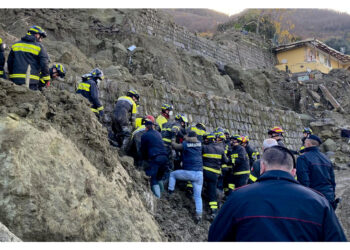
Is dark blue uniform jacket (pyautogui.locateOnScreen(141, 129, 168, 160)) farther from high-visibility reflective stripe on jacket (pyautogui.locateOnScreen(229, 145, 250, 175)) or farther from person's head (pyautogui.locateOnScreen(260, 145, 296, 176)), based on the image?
person's head (pyautogui.locateOnScreen(260, 145, 296, 176))

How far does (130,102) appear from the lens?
8086 mm

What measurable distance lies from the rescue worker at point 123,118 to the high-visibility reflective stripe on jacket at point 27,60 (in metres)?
1.84

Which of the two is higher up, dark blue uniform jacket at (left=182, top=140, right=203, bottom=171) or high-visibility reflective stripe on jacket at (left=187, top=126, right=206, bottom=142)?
high-visibility reflective stripe on jacket at (left=187, top=126, right=206, bottom=142)

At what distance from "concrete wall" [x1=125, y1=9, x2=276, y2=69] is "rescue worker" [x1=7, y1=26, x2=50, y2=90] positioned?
12.8 m

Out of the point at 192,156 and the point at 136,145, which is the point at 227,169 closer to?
the point at 192,156

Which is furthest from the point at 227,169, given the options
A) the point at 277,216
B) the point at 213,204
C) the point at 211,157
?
the point at 277,216

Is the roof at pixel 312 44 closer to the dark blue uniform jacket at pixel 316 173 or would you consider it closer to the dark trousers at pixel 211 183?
the dark trousers at pixel 211 183

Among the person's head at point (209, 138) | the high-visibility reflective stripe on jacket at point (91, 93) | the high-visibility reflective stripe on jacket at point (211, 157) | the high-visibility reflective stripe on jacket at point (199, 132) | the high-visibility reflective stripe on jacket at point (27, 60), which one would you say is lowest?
the high-visibility reflective stripe on jacket at point (211, 157)

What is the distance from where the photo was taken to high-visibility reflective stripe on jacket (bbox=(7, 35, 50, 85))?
6.53 meters

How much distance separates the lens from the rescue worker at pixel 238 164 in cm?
890

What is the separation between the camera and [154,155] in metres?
7.02

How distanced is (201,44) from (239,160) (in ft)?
55.2

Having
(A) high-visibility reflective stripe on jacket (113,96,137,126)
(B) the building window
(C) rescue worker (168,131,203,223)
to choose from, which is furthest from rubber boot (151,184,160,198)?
(B) the building window

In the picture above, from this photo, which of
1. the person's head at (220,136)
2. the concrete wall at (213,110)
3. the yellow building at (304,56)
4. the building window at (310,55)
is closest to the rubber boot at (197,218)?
the person's head at (220,136)
